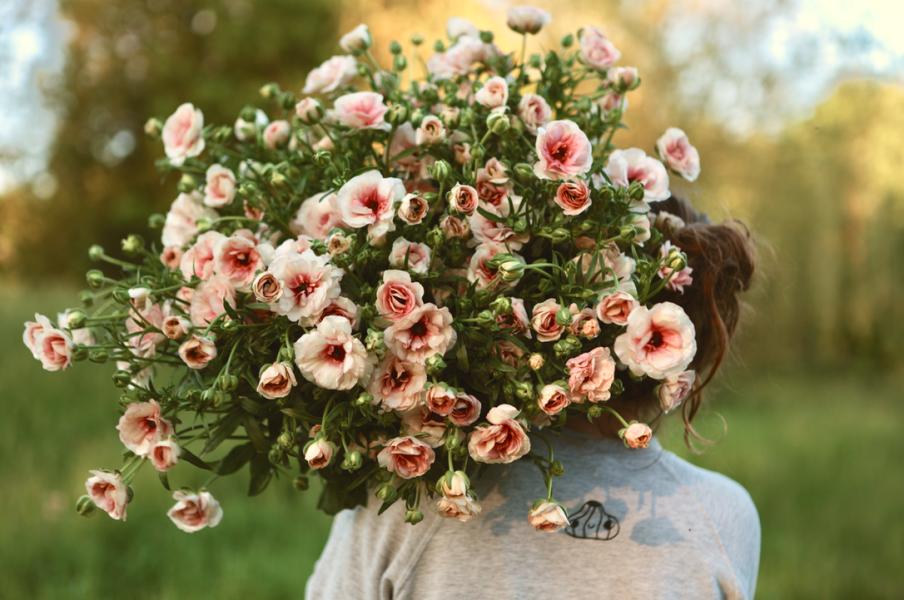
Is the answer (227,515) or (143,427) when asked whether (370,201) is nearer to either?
(143,427)

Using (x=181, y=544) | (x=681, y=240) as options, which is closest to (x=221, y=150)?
(x=681, y=240)

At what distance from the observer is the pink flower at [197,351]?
3.31 ft

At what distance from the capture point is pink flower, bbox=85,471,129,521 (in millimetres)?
1052

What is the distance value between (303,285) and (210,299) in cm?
20

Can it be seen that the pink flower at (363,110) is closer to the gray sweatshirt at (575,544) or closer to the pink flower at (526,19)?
the pink flower at (526,19)

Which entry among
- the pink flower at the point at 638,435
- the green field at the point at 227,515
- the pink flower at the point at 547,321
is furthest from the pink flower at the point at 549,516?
the green field at the point at 227,515

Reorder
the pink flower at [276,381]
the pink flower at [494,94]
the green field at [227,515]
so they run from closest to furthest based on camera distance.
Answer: the pink flower at [276,381] → the pink flower at [494,94] → the green field at [227,515]

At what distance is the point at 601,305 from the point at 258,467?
686 millimetres

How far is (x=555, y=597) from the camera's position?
119cm

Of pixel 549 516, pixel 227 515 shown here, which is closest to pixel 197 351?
pixel 549 516

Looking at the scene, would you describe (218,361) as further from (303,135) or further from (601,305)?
(601,305)

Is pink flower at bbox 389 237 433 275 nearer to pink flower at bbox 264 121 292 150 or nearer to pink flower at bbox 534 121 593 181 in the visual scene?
pink flower at bbox 534 121 593 181

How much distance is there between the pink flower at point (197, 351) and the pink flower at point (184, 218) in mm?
320

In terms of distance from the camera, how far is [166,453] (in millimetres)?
1030
